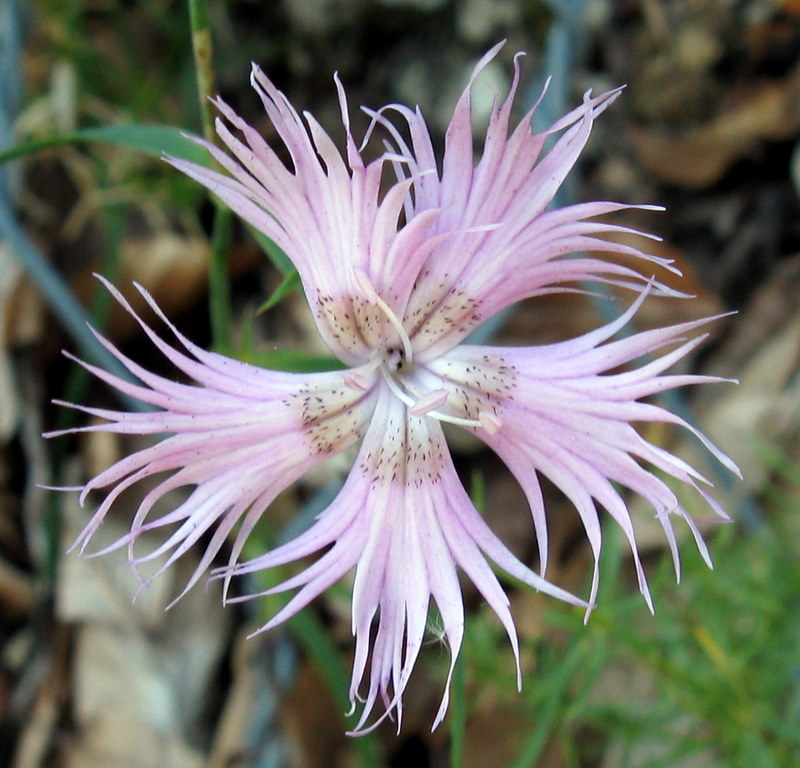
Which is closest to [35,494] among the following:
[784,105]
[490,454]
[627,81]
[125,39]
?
[490,454]

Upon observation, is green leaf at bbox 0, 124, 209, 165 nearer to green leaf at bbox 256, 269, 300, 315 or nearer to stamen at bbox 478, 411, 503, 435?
green leaf at bbox 256, 269, 300, 315


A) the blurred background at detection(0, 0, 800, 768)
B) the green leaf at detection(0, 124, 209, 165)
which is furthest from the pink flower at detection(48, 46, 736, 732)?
the blurred background at detection(0, 0, 800, 768)

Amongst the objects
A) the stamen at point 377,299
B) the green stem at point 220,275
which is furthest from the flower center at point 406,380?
the green stem at point 220,275

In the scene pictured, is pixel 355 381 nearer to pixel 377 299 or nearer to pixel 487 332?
pixel 377 299

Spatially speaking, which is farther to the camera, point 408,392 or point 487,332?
point 487,332

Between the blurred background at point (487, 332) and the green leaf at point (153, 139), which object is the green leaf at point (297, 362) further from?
the blurred background at point (487, 332)

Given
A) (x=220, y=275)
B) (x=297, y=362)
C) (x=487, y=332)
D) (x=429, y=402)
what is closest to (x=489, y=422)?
(x=429, y=402)
